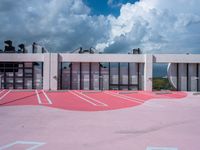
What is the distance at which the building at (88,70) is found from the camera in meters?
27.8

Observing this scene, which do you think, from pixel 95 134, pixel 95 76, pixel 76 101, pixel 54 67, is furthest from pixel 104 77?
pixel 95 134

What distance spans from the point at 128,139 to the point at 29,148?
2.30 metres

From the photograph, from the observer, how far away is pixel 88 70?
96.7 ft

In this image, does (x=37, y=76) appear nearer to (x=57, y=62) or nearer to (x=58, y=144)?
(x=57, y=62)

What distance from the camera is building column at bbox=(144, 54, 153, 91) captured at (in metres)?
28.0

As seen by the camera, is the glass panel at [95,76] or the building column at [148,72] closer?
the building column at [148,72]

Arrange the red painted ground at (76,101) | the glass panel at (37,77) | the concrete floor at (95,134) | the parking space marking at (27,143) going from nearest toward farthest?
1. the parking space marking at (27,143)
2. the concrete floor at (95,134)
3. the red painted ground at (76,101)
4. the glass panel at (37,77)

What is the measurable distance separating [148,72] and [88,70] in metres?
6.40

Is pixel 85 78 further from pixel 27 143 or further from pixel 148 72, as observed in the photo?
pixel 27 143

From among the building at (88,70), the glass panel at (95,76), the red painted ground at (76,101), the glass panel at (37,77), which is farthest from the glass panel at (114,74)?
the red painted ground at (76,101)

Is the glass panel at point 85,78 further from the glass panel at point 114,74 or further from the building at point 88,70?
the glass panel at point 114,74

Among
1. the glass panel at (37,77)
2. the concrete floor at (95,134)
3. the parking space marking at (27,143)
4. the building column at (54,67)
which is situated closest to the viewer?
the parking space marking at (27,143)

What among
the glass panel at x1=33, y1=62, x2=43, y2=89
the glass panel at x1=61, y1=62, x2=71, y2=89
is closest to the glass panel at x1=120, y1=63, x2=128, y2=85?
the glass panel at x1=61, y1=62, x2=71, y2=89

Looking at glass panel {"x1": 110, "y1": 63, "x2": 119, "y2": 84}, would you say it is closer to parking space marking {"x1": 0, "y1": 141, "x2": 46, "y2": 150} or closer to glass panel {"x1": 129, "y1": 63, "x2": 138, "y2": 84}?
glass panel {"x1": 129, "y1": 63, "x2": 138, "y2": 84}
